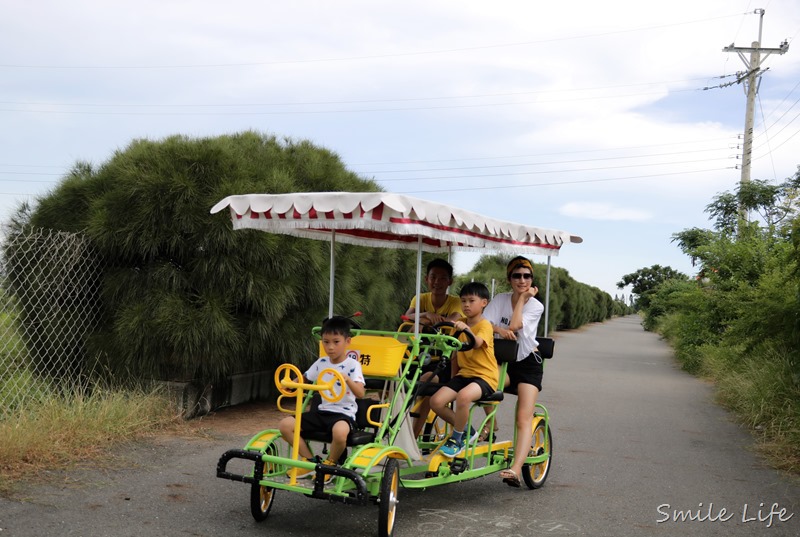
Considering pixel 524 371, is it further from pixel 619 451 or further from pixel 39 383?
pixel 39 383

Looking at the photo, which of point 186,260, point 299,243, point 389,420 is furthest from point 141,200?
point 389,420

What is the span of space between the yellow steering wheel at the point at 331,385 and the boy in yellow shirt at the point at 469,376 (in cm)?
91

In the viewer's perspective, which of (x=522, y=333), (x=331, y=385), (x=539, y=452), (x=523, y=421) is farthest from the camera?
(x=539, y=452)

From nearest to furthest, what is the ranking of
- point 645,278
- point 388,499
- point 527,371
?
point 388,499 → point 527,371 → point 645,278

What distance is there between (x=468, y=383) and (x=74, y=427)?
12.2 feet

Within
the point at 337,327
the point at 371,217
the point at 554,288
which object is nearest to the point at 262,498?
the point at 337,327

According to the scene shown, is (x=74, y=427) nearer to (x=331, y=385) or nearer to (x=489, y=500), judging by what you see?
(x=331, y=385)

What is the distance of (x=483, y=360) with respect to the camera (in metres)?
6.30

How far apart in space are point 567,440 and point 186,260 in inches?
194

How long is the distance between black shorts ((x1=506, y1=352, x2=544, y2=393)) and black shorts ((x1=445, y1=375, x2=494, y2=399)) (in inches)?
26.3

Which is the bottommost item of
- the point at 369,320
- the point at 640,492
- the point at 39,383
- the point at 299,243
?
the point at 640,492

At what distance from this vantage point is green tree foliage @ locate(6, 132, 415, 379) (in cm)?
895

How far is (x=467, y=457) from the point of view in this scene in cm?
627

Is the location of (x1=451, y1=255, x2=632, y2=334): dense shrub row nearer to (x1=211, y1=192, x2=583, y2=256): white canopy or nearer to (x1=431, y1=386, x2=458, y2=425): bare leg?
(x1=211, y1=192, x2=583, y2=256): white canopy
